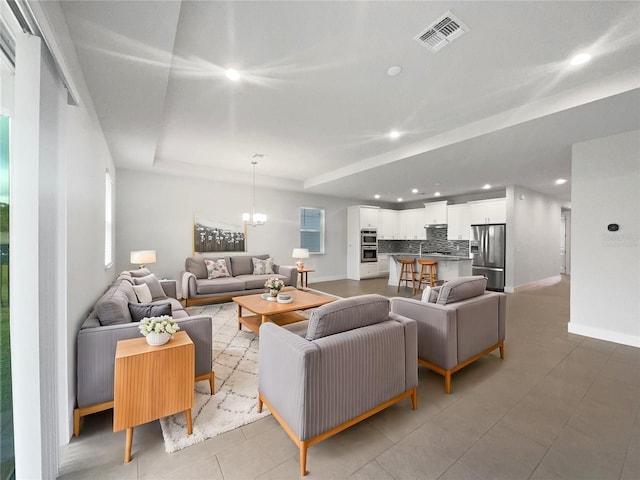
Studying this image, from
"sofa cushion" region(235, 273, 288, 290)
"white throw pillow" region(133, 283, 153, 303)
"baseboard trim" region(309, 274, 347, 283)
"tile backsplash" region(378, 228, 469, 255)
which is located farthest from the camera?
"tile backsplash" region(378, 228, 469, 255)

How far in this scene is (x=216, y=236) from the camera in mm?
6195

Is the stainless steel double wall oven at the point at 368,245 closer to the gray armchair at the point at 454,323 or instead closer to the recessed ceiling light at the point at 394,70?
the gray armchair at the point at 454,323

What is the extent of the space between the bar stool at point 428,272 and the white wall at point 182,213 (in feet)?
9.93

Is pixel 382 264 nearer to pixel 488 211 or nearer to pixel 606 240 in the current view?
pixel 488 211

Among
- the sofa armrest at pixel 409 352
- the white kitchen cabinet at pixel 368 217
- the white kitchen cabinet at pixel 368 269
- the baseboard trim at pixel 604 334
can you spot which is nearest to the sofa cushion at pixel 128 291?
the sofa armrest at pixel 409 352

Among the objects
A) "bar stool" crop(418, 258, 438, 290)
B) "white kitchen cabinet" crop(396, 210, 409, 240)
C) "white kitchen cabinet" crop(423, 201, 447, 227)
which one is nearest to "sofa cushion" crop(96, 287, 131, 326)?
"bar stool" crop(418, 258, 438, 290)

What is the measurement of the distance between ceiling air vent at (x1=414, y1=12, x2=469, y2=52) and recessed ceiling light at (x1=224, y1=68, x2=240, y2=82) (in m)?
1.56

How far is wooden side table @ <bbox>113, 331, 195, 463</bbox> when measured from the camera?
1639mm

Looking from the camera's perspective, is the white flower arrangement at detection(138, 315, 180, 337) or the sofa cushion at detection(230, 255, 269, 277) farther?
the sofa cushion at detection(230, 255, 269, 277)

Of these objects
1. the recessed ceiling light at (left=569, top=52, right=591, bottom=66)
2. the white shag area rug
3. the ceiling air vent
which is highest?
the recessed ceiling light at (left=569, top=52, right=591, bottom=66)

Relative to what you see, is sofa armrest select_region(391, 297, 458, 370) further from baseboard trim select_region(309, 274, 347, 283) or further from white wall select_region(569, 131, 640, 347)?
baseboard trim select_region(309, 274, 347, 283)

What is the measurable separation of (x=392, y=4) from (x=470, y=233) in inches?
268

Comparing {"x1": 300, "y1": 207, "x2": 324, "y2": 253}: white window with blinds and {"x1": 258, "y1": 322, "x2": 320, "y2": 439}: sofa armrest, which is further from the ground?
{"x1": 300, "y1": 207, "x2": 324, "y2": 253}: white window with blinds

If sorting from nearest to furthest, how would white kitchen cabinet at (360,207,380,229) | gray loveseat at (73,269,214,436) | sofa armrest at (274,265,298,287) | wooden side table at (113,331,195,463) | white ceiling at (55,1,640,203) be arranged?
wooden side table at (113,331,195,463), white ceiling at (55,1,640,203), gray loveseat at (73,269,214,436), sofa armrest at (274,265,298,287), white kitchen cabinet at (360,207,380,229)
